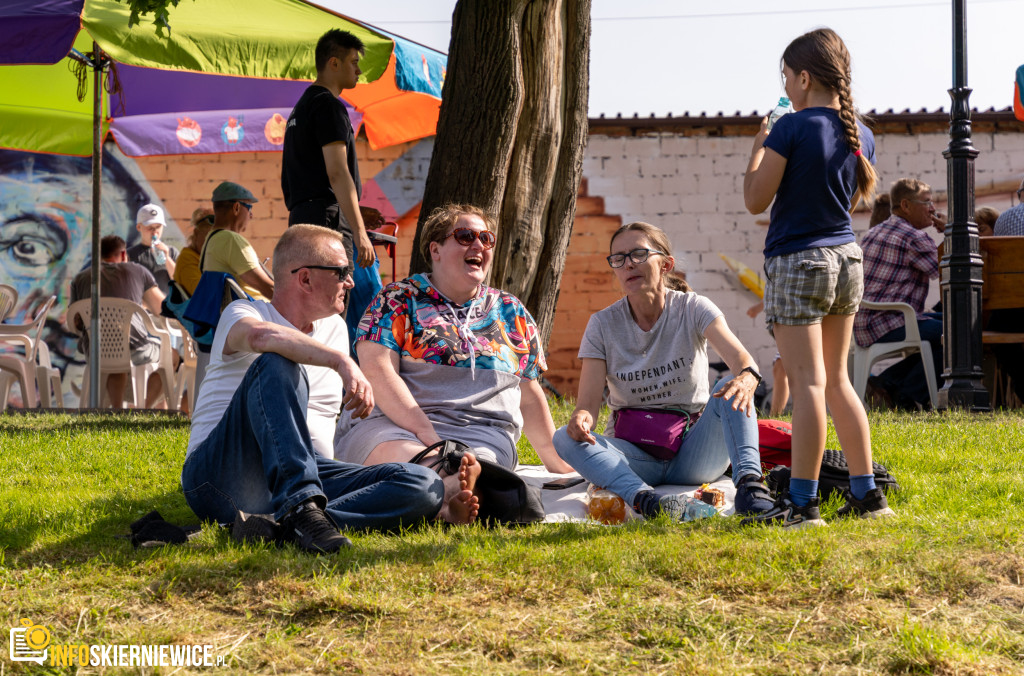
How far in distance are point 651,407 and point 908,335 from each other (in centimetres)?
433

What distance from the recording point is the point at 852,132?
11.6 feet

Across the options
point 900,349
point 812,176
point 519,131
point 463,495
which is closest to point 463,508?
point 463,495

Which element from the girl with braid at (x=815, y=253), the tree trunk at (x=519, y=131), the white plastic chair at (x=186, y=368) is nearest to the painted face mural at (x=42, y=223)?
the white plastic chair at (x=186, y=368)

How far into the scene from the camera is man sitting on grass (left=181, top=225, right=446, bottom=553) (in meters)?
3.11

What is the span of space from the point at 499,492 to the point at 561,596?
3.00 feet

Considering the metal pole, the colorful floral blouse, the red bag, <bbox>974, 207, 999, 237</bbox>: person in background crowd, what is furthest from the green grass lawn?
<bbox>974, 207, 999, 237</bbox>: person in background crowd

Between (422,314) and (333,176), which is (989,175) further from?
(422,314)

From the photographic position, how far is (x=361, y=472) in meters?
3.49

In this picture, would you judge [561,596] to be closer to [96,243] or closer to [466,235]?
[466,235]

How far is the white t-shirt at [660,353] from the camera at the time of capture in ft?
13.6

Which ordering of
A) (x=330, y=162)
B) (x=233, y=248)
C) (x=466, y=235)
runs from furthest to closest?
(x=233, y=248) → (x=330, y=162) → (x=466, y=235)

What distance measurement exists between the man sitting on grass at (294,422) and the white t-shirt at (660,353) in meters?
1.06

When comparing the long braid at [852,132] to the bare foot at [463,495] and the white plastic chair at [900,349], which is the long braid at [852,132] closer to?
the bare foot at [463,495]
